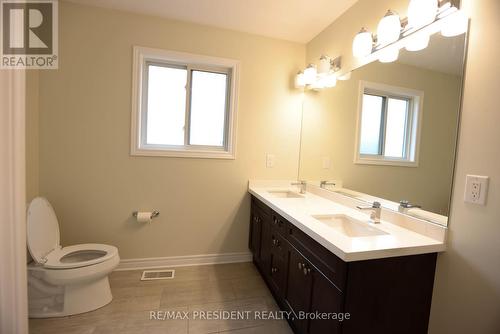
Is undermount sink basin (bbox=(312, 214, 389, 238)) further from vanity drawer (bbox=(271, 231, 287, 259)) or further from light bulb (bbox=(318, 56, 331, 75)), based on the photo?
light bulb (bbox=(318, 56, 331, 75))

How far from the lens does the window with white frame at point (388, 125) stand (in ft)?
4.84

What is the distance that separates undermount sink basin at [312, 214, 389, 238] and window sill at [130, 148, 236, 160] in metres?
1.19

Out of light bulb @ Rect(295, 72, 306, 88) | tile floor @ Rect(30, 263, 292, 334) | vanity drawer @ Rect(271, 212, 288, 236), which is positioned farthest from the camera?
light bulb @ Rect(295, 72, 306, 88)

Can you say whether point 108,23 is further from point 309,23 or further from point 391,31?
point 391,31

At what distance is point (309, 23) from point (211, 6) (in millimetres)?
908

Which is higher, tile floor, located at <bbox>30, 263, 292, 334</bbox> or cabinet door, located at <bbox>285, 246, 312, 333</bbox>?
cabinet door, located at <bbox>285, 246, 312, 333</bbox>

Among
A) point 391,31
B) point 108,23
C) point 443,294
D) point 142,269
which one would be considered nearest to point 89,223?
point 142,269

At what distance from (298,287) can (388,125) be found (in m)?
1.24

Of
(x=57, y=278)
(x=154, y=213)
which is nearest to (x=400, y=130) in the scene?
(x=154, y=213)

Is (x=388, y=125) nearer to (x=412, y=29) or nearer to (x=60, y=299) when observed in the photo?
(x=412, y=29)

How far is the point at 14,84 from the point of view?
1022 mm

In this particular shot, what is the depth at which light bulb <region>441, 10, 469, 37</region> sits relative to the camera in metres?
1.16

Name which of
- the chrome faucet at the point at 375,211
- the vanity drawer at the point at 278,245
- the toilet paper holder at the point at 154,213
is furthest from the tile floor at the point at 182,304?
the chrome faucet at the point at 375,211

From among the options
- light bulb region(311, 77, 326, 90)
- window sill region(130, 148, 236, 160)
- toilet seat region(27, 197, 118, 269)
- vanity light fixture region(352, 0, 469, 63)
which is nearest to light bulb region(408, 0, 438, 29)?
vanity light fixture region(352, 0, 469, 63)
